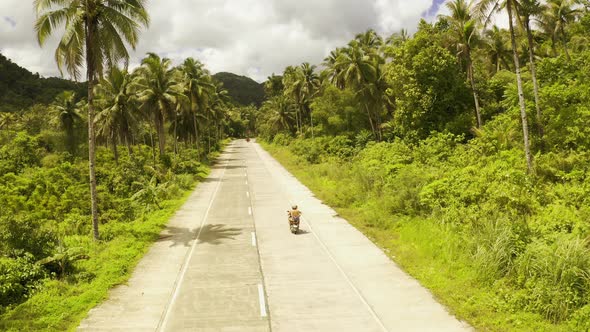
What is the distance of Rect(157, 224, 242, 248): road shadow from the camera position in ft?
54.1

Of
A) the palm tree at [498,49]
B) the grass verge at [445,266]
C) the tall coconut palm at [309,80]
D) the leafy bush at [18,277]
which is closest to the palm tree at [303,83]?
the tall coconut palm at [309,80]

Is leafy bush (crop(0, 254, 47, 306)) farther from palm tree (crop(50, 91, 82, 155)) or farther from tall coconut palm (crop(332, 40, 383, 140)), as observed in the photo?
palm tree (crop(50, 91, 82, 155))

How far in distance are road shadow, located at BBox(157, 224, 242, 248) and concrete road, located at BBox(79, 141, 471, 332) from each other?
4cm

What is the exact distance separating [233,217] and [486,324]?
14.1 metres

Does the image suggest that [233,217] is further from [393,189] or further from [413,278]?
[413,278]

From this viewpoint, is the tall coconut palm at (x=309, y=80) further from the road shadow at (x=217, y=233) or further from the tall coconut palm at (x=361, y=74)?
the road shadow at (x=217, y=233)

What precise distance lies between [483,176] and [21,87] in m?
110

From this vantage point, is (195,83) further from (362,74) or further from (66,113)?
(362,74)

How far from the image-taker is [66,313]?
9.93 metres

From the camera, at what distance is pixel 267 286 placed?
11.5 m

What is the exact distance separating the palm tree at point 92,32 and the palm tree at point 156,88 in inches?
835

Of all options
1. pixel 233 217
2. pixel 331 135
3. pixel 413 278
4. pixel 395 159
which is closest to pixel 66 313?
pixel 413 278

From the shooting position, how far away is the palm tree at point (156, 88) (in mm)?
38000

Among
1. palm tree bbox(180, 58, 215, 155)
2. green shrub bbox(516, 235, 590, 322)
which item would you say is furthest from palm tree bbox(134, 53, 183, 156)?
green shrub bbox(516, 235, 590, 322)
